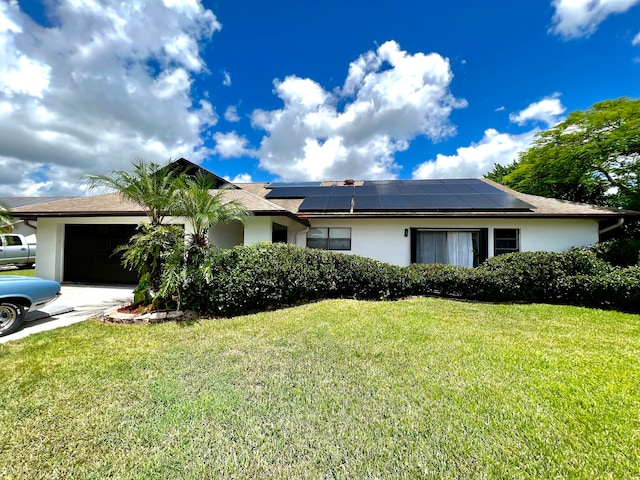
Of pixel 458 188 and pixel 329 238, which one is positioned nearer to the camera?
pixel 329 238

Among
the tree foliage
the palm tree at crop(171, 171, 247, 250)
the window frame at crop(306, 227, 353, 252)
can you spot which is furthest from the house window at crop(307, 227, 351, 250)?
the palm tree at crop(171, 171, 247, 250)

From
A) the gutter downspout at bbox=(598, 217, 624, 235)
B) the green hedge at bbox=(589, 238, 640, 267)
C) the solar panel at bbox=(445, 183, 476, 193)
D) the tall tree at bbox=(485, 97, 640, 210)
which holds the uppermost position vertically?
the tall tree at bbox=(485, 97, 640, 210)

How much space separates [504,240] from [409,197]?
13.3 ft

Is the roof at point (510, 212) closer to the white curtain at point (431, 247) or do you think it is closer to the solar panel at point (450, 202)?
the solar panel at point (450, 202)

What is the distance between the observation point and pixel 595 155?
1195 cm

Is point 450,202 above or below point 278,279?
above

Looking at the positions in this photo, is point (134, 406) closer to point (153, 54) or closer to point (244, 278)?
point (244, 278)

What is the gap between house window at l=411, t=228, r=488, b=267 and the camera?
10281 millimetres

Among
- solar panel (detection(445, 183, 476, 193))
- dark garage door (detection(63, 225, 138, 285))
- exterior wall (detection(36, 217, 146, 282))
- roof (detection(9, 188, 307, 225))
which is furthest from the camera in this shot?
solar panel (detection(445, 183, 476, 193))

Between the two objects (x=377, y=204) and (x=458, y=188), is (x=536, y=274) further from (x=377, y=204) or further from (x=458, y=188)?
(x=458, y=188)

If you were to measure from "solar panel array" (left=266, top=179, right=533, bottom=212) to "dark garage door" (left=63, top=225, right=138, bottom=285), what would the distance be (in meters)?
6.99

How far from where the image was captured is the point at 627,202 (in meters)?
11.7

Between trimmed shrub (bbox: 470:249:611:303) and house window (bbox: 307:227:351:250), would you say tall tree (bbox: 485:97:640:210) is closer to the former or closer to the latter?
trimmed shrub (bbox: 470:249:611:303)

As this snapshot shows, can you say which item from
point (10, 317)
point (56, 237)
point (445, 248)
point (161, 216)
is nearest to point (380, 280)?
point (445, 248)
